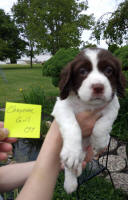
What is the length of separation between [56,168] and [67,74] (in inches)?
31.7

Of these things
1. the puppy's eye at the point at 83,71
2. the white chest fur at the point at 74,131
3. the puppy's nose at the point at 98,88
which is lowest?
the white chest fur at the point at 74,131

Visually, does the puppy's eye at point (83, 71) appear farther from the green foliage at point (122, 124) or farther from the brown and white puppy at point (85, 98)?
the green foliage at point (122, 124)

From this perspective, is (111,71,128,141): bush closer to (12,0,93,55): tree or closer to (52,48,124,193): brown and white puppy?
(52,48,124,193): brown and white puppy

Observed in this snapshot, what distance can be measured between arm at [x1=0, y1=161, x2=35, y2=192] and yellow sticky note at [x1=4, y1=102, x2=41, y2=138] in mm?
750

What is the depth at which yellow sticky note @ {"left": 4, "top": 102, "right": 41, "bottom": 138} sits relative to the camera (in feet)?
5.51

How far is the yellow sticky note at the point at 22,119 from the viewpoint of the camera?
66.1 inches

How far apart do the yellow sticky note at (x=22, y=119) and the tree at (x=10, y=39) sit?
119ft

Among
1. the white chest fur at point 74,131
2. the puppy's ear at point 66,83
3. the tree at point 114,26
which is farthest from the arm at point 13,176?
the tree at point 114,26

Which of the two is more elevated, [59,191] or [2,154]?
[2,154]

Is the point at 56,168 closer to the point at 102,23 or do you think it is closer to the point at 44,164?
the point at 44,164

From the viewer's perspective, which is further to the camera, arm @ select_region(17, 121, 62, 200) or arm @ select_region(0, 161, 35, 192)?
arm @ select_region(0, 161, 35, 192)

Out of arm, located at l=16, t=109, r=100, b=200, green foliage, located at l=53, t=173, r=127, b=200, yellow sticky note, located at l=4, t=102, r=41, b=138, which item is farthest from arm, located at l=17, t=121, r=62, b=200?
green foliage, located at l=53, t=173, r=127, b=200

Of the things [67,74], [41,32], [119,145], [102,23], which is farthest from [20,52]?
[67,74]

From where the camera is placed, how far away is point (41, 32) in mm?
25406
